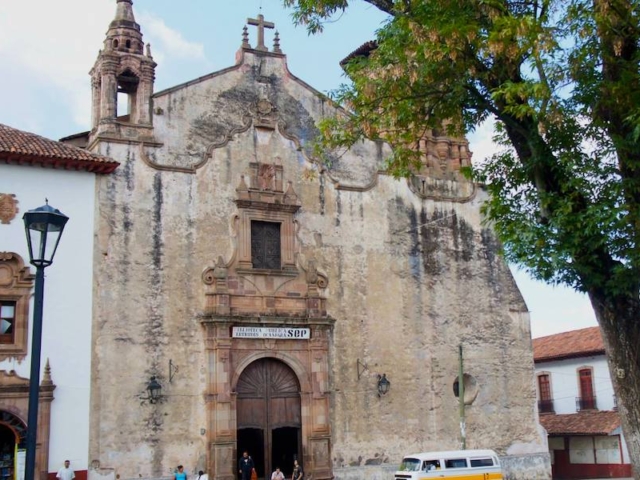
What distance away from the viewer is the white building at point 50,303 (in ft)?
64.2

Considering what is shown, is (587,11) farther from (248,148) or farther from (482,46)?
(248,148)

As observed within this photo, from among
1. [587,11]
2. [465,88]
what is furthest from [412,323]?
[587,11]

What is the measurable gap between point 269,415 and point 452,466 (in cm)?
503

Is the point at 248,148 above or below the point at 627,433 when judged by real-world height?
above

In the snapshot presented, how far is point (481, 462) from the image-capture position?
21672mm

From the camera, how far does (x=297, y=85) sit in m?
25.3

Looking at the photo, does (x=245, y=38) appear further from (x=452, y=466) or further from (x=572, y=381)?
(x=572, y=381)

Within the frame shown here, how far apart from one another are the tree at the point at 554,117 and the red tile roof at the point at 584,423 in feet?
68.2

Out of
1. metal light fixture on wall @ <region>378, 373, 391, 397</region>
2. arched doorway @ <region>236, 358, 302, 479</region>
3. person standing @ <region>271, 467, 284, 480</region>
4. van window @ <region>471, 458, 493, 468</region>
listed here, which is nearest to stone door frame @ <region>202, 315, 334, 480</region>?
arched doorway @ <region>236, 358, 302, 479</region>

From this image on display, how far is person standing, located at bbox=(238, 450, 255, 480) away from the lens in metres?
21.1

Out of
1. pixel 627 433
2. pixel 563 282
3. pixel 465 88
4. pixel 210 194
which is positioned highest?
pixel 210 194

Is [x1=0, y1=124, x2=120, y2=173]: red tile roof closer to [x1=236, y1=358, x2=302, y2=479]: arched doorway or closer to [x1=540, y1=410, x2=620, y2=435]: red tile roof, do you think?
[x1=236, y1=358, x2=302, y2=479]: arched doorway

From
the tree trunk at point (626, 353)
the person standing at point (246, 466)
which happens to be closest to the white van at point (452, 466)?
the person standing at point (246, 466)

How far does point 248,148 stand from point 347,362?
6.70 meters
